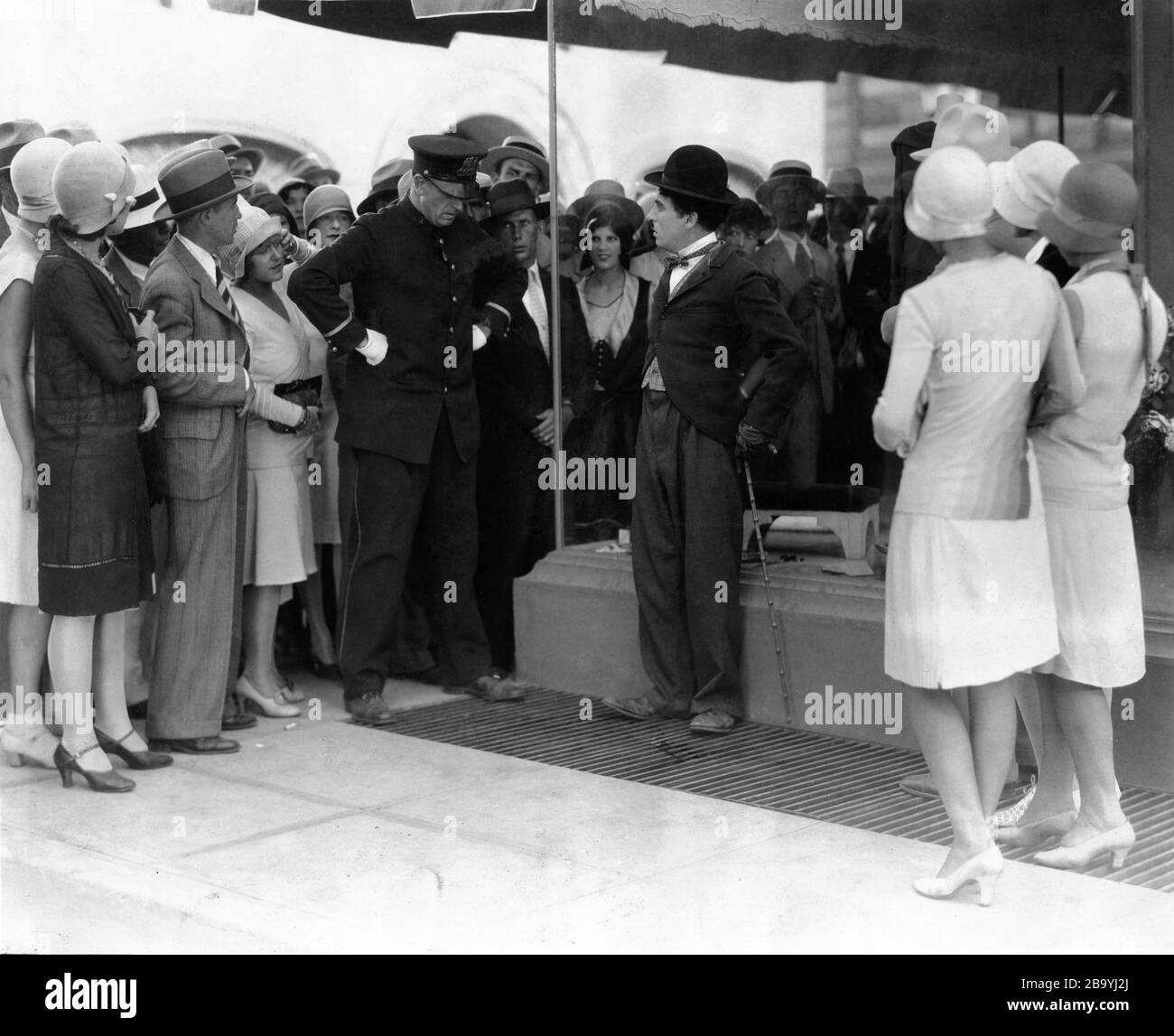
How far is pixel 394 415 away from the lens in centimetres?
621

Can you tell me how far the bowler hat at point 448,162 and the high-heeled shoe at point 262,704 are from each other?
6.40 ft

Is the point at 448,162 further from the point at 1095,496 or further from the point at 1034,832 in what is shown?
the point at 1034,832

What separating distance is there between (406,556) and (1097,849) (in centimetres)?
288

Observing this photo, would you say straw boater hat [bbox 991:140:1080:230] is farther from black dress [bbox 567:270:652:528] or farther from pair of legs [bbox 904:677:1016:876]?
black dress [bbox 567:270:652:528]

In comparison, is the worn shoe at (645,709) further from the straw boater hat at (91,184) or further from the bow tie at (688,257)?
the straw boater hat at (91,184)

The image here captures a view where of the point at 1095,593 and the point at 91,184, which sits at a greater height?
the point at 91,184

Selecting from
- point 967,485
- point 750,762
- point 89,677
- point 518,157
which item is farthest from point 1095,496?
point 518,157

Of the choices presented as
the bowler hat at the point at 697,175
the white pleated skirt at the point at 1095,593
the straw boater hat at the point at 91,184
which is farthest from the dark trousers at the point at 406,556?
the white pleated skirt at the point at 1095,593

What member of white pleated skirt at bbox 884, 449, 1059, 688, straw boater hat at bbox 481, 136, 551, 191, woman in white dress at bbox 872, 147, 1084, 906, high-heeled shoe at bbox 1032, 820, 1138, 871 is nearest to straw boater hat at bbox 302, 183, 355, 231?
straw boater hat at bbox 481, 136, 551, 191

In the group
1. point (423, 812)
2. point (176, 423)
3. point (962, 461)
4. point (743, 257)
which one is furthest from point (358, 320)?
point (962, 461)

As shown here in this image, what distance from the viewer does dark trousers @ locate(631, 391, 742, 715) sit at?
587 centimetres

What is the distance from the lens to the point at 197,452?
5.68m

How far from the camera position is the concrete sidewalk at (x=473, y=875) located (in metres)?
3.95
